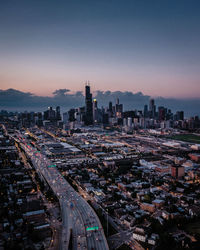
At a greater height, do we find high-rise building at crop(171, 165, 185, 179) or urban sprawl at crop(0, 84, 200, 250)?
high-rise building at crop(171, 165, 185, 179)

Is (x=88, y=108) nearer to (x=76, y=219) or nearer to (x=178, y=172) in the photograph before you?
(x=178, y=172)

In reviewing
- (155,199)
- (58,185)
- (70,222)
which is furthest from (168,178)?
(70,222)

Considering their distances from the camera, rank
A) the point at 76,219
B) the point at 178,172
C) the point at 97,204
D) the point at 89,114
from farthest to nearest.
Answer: the point at 89,114 < the point at 178,172 < the point at 97,204 < the point at 76,219

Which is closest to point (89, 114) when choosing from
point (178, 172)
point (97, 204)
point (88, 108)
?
point (88, 108)

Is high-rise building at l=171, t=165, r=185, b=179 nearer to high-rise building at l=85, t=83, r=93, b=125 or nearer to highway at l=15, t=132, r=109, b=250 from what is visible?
highway at l=15, t=132, r=109, b=250

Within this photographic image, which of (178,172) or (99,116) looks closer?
(178,172)

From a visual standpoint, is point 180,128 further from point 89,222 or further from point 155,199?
point 89,222

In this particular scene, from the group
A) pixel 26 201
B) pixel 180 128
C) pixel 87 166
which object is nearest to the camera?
pixel 26 201

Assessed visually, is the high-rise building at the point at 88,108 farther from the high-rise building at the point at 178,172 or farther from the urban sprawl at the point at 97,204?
the high-rise building at the point at 178,172

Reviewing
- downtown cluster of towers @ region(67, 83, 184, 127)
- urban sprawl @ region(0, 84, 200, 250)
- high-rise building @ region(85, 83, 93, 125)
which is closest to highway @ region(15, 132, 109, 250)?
urban sprawl @ region(0, 84, 200, 250)
